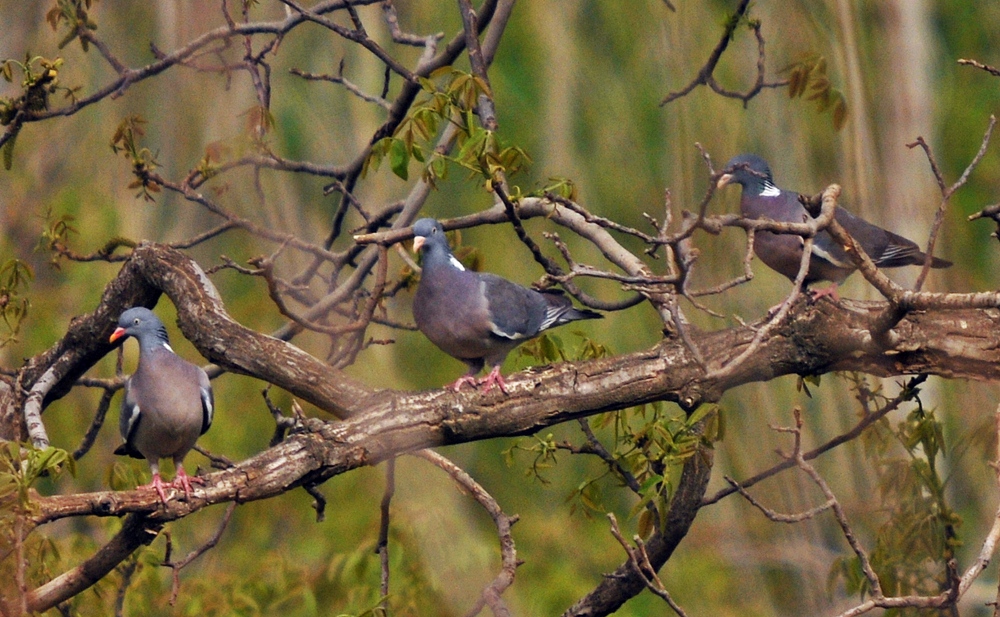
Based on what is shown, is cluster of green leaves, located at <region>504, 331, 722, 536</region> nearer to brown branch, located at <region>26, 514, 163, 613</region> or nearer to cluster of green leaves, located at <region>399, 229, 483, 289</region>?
cluster of green leaves, located at <region>399, 229, 483, 289</region>

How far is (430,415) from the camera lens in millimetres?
3164

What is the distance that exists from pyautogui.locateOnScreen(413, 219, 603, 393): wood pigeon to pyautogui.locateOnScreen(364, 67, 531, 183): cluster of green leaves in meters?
0.56

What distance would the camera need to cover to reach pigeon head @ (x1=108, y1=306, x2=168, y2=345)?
384 centimetres

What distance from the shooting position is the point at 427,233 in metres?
4.03

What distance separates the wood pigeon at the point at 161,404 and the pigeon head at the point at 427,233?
88cm

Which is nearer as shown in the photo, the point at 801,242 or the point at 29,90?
the point at 29,90

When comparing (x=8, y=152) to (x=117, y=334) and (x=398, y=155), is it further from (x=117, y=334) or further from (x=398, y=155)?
(x=398, y=155)

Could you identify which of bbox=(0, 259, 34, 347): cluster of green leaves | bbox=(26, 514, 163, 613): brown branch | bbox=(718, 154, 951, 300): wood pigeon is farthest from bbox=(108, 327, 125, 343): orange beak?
bbox=(718, 154, 951, 300): wood pigeon

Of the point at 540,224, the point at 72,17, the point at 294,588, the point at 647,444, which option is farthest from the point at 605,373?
the point at 540,224

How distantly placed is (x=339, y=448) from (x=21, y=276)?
171cm

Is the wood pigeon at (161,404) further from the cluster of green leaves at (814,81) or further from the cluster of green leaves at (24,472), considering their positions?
the cluster of green leaves at (814,81)

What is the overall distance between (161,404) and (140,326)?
371 millimetres

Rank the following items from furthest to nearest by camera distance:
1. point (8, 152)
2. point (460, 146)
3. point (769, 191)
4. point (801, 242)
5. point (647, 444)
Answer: point (769, 191), point (801, 242), point (8, 152), point (647, 444), point (460, 146)

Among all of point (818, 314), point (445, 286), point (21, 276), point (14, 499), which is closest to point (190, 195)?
point (21, 276)
